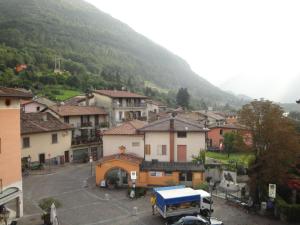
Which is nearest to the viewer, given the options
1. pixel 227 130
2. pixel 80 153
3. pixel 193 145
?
pixel 193 145

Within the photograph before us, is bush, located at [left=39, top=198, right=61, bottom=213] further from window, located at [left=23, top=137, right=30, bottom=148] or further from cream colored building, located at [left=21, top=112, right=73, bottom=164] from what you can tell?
cream colored building, located at [left=21, top=112, right=73, bottom=164]

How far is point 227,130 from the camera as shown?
70.5 m

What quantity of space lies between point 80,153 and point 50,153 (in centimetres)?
655

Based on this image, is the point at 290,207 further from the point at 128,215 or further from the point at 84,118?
the point at 84,118

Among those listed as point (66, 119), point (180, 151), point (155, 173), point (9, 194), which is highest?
point (66, 119)

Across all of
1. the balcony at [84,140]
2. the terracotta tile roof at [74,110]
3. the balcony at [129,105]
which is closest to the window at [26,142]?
the balcony at [84,140]

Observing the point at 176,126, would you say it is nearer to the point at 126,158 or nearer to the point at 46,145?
the point at 126,158

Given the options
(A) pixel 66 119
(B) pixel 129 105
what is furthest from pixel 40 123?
(B) pixel 129 105

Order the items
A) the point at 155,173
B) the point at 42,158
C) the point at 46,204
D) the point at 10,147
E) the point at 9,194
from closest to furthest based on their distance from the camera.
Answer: the point at 9,194
the point at 10,147
the point at 46,204
the point at 155,173
the point at 42,158

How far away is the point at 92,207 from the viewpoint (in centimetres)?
2945

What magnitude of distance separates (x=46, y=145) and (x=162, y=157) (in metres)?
17.8

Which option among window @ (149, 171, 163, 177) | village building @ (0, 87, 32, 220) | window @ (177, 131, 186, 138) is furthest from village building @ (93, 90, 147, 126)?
A: village building @ (0, 87, 32, 220)

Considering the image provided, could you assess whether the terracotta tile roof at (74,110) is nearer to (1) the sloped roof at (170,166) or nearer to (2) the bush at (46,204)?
(1) the sloped roof at (170,166)

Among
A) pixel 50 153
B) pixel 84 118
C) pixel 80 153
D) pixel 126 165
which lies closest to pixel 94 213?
pixel 126 165
